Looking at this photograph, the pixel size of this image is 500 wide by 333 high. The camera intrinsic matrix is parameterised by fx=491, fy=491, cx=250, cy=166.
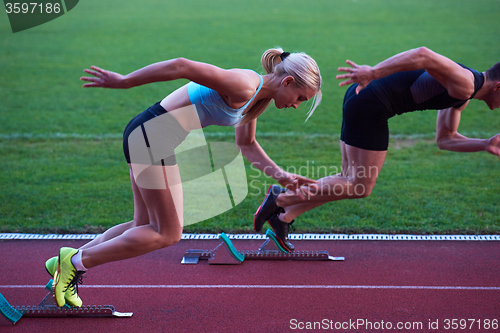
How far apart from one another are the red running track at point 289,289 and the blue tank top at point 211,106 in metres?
1.52

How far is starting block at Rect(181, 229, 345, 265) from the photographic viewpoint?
4.61 m

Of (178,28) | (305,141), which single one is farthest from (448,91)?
(178,28)

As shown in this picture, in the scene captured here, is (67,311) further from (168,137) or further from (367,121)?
(367,121)

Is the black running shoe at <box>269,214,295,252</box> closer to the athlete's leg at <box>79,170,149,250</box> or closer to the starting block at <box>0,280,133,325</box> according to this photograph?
the athlete's leg at <box>79,170,149,250</box>

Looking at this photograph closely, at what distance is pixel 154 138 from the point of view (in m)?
3.41

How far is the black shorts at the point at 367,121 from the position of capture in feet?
13.6

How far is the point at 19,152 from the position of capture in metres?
8.05

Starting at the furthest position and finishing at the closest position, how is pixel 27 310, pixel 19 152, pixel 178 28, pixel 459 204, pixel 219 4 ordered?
pixel 219 4 < pixel 178 28 < pixel 19 152 < pixel 459 204 < pixel 27 310

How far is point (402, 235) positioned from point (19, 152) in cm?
618

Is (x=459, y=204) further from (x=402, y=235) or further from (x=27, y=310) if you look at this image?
(x=27, y=310)

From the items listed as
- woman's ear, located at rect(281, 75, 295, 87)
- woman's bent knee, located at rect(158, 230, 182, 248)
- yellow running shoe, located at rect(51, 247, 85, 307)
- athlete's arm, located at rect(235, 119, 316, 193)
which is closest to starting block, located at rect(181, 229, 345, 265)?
athlete's arm, located at rect(235, 119, 316, 193)

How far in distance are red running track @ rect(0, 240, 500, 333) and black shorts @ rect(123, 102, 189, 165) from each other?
1265mm

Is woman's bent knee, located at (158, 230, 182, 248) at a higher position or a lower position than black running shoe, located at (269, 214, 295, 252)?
higher

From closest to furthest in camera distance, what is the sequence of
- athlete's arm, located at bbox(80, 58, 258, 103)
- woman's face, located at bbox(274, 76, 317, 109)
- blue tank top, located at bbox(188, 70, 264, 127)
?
athlete's arm, located at bbox(80, 58, 258, 103)
blue tank top, located at bbox(188, 70, 264, 127)
woman's face, located at bbox(274, 76, 317, 109)
